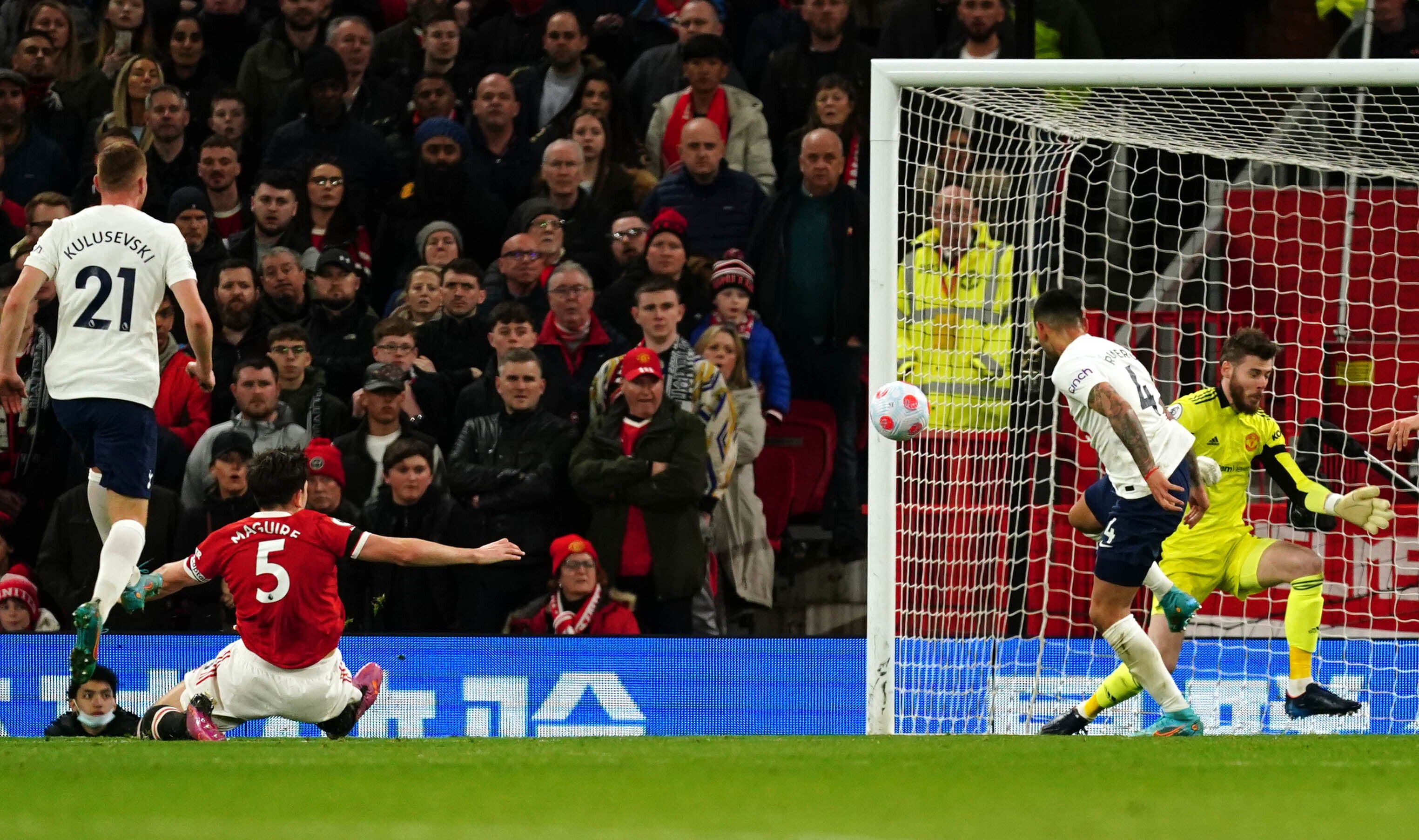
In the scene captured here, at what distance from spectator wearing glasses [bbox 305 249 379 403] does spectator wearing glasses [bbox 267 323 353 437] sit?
0.78 ft

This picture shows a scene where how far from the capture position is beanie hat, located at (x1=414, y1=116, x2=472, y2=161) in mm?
10945

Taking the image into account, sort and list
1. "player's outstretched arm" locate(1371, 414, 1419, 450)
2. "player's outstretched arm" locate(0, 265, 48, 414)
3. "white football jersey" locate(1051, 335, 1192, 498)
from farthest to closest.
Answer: "player's outstretched arm" locate(1371, 414, 1419, 450)
"white football jersey" locate(1051, 335, 1192, 498)
"player's outstretched arm" locate(0, 265, 48, 414)

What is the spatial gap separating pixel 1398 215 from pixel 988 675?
3.47m

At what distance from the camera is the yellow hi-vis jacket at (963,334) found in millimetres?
9000

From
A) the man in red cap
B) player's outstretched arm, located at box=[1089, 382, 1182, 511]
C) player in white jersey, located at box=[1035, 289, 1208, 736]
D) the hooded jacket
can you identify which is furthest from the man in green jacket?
player's outstretched arm, located at box=[1089, 382, 1182, 511]

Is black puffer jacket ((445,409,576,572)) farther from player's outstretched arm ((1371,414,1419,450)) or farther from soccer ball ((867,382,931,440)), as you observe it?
player's outstretched arm ((1371,414,1419,450))

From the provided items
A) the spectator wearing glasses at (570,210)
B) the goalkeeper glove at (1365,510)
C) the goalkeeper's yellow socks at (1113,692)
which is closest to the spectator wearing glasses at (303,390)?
the spectator wearing glasses at (570,210)

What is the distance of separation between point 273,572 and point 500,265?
3.87m

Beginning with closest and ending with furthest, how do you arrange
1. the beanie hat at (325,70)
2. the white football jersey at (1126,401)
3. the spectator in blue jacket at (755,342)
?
the white football jersey at (1126,401), the spectator in blue jacket at (755,342), the beanie hat at (325,70)

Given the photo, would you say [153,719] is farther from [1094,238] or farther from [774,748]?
[1094,238]

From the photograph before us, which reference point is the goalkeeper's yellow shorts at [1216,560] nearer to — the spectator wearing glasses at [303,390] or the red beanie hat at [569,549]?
the red beanie hat at [569,549]

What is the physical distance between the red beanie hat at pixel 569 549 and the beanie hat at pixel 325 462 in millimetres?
1135

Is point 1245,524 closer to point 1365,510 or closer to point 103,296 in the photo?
point 1365,510

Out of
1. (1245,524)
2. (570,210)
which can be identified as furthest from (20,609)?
(1245,524)
